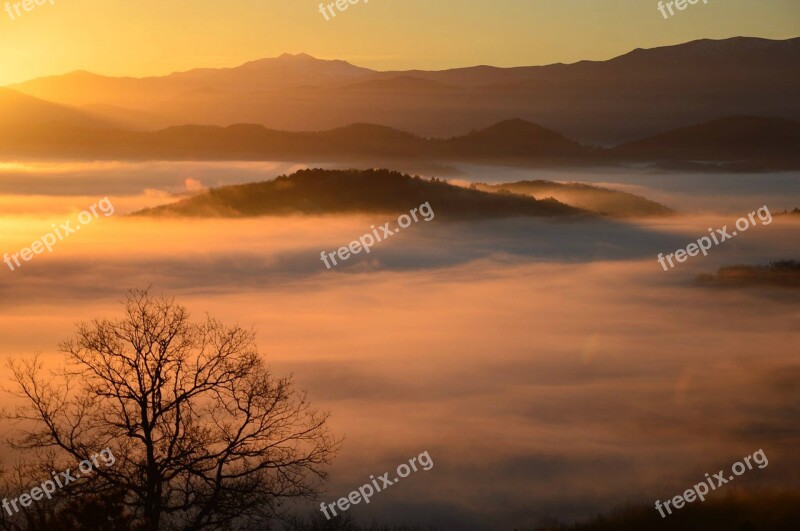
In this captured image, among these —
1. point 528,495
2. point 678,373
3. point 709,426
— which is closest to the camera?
point 528,495

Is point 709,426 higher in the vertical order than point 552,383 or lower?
lower

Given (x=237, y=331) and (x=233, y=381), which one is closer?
(x=233, y=381)

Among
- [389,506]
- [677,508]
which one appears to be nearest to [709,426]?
[389,506]

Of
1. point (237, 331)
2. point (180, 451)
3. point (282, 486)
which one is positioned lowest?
point (282, 486)

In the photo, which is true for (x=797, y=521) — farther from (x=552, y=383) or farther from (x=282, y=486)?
(x=552, y=383)

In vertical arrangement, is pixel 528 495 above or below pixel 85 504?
below

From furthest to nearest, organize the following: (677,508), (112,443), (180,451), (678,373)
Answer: (678,373)
(677,508)
(112,443)
(180,451)

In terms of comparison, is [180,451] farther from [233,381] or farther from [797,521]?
[797,521]

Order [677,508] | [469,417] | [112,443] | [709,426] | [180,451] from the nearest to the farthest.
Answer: [180,451] → [112,443] → [677,508] → [709,426] → [469,417]

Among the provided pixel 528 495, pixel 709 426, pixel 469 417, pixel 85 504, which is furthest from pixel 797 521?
pixel 469 417
